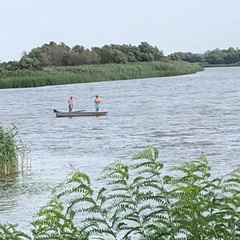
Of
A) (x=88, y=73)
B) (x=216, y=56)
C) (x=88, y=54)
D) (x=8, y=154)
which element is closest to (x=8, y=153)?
(x=8, y=154)

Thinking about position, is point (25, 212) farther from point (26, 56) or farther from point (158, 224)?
point (26, 56)

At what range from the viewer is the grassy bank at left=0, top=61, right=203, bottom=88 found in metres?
83.2

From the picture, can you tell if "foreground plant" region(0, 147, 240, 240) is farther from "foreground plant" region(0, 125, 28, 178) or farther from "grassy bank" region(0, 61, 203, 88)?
"grassy bank" region(0, 61, 203, 88)

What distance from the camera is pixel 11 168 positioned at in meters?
21.1

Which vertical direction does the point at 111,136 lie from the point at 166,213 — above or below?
below

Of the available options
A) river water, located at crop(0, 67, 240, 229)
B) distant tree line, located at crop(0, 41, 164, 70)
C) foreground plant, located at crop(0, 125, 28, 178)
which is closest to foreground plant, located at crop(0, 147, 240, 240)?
river water, located at crop(0, 67, 240, 229)

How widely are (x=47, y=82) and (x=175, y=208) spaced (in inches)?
3153

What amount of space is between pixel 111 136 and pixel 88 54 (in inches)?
3114

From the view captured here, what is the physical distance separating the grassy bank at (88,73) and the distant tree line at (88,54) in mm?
3836

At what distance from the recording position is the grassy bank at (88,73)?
273ft

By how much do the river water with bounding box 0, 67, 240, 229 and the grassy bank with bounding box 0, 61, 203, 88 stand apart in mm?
22355

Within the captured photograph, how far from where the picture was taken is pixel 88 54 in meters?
112

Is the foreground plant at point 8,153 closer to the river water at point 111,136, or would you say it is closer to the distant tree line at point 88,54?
the river water at point 111,136

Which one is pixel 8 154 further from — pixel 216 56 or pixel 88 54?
pixel 216 56
